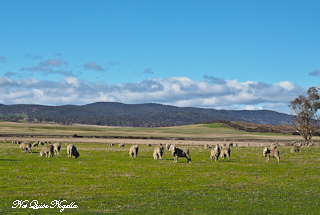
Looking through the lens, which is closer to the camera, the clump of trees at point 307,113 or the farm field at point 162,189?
the farm field at point 162,189

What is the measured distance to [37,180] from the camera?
894 inches

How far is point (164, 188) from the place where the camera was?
68.1 feet

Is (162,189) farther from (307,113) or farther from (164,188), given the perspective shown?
(307,113)

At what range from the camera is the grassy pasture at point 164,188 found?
16047 millimetres

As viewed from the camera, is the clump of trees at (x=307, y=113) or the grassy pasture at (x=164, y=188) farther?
the clump of trees at (x=307, y=113)

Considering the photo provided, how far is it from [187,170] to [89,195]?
1144 cm

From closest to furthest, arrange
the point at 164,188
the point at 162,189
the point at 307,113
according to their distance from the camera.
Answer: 1. the point at 162,189
2. the point at 164,188
3. the point at 307,113

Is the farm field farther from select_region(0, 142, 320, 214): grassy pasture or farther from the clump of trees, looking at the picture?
the clump of trees

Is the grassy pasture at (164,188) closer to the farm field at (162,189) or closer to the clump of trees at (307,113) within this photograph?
the farm field at (162,189)

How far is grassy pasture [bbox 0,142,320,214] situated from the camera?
16047mm

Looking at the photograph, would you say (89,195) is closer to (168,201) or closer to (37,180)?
(168,201)

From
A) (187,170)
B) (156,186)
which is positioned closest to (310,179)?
(187,170)

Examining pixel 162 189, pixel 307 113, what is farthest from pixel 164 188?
pixel 307 113

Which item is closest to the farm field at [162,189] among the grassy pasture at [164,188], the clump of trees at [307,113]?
the grassy pasture at [164,188]
